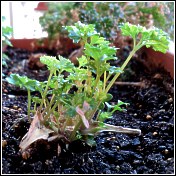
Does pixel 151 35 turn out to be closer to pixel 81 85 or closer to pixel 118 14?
pixel 81 85

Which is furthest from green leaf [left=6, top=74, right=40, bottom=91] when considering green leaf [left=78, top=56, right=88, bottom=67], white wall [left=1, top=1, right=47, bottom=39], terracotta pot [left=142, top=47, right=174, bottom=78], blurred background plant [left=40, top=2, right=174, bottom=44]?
white wall [left=1, top=1, right=47, bottom=39]

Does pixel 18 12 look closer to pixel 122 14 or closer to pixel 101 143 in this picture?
pixel 122 14

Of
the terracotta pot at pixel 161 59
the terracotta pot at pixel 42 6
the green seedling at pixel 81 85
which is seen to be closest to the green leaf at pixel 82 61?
the green seedling at pixel 81 85

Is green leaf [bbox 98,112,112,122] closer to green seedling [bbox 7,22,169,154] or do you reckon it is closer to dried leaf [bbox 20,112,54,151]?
green seedling [bbox 7,22,169,154]

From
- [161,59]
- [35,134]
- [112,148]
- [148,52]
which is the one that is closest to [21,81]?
[35,134]

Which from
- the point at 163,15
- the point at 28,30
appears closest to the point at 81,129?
the point at 163,15
